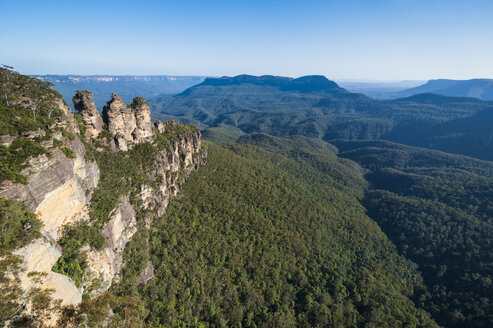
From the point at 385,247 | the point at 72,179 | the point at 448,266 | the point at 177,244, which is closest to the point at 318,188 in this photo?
the point at 385,247

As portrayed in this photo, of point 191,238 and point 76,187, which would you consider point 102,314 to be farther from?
point 191,238

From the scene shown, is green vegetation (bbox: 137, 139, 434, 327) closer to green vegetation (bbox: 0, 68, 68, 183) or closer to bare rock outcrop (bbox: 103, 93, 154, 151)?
bare rock outcrop (bbox: 103, 93, 154, 151)

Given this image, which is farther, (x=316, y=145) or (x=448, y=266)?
(x=316, y=145)

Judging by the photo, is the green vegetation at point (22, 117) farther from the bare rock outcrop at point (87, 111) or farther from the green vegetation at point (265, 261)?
the green vegetation at point (265, 261)

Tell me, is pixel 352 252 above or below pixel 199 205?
below

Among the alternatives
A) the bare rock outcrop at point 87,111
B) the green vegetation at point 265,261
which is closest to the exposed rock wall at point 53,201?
the bare rock outcrop at point 87,111

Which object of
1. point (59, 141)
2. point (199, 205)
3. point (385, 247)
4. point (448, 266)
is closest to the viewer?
point (59, 141)

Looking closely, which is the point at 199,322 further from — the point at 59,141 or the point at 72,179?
the point at 59,141
